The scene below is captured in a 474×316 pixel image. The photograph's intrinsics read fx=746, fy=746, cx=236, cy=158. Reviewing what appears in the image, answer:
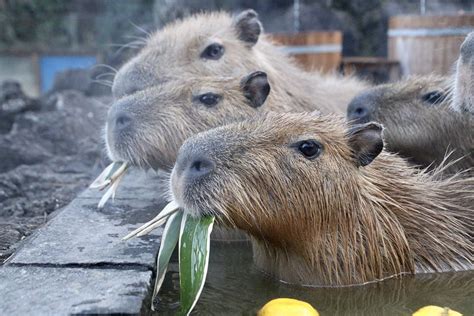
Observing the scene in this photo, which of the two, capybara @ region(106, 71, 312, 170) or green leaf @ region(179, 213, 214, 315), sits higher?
capybara @ region(106, 71, 312, 170)

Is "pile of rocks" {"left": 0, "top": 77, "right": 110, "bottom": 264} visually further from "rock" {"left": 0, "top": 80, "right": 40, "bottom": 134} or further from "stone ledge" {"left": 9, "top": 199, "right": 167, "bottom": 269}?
"stone ledge" {"left": 9, "top": 199, "right": 167, "bottom": 269}

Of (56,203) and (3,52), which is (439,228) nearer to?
(56,203)

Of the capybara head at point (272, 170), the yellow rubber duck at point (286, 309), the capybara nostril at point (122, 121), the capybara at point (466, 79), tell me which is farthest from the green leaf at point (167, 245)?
the capybara at point (466, 79)

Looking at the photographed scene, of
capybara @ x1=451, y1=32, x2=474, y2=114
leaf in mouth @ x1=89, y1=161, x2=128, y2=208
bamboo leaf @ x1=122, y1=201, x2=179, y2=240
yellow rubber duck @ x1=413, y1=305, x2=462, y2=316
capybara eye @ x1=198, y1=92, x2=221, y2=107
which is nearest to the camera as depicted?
yellow rubber duck @ x1=413, y1=305, x2=462, y2=316

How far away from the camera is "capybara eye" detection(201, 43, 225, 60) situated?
14.5 feet

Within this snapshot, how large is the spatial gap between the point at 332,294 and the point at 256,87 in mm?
1170

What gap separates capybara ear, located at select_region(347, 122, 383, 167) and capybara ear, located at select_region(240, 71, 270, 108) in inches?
29.4

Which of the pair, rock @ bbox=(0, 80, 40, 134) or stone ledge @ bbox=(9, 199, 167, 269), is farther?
rock @ bbox=(0, 80, 40, 134)

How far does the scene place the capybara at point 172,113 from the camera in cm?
352

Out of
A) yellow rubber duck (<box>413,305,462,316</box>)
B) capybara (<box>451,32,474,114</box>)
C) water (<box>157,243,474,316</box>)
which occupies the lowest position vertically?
water (<box>157,243,474,316</box>)

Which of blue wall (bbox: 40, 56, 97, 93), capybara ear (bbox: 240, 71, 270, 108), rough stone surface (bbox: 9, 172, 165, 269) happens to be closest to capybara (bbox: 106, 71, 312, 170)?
capybara ear (bbox: 240, 71, 270, 108)

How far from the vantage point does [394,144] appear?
406 cm

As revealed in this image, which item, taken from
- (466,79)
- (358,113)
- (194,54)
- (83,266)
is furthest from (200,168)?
(194,54)

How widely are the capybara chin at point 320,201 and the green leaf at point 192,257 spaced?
5 centimetres
